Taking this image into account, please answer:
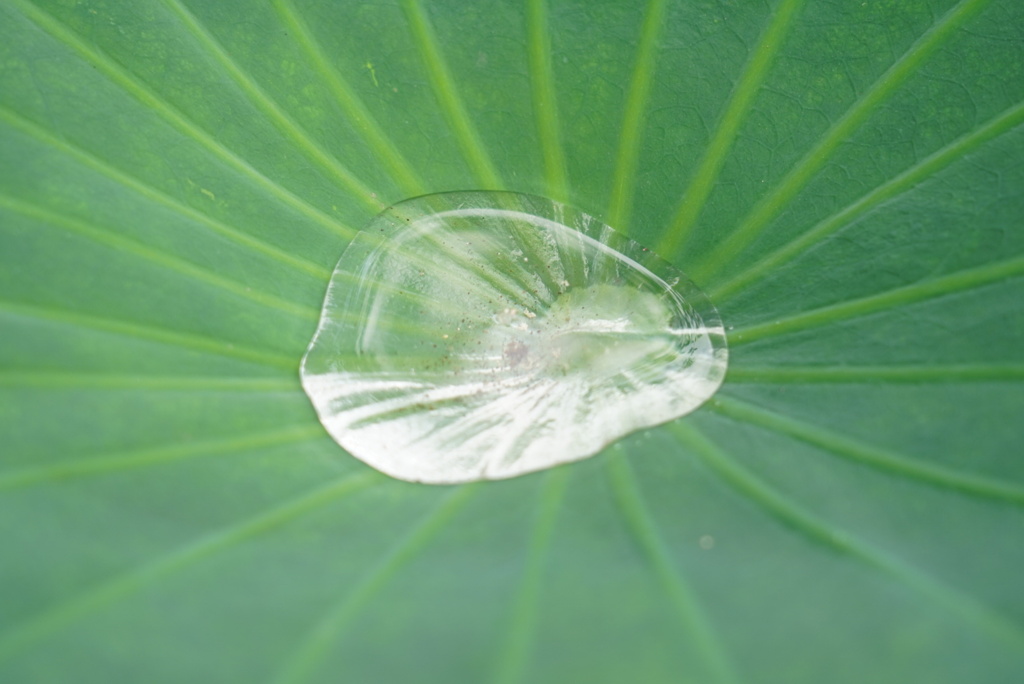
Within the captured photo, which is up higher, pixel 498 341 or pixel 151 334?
pixel 151 334

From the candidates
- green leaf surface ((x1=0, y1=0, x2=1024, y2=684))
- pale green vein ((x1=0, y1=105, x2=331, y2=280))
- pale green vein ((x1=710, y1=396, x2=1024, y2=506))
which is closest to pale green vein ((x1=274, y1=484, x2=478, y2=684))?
green leaf surface ((x1=0, y1=0, x2=1024, y2=684))

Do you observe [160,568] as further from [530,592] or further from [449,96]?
[449,96]

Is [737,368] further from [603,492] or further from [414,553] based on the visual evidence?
[414,553]

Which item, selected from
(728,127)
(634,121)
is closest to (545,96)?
(634,121)

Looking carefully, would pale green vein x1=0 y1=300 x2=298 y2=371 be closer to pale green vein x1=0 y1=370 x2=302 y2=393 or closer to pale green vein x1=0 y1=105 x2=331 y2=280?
pale green vein x1=0 y1=370 x2=302 y2=393

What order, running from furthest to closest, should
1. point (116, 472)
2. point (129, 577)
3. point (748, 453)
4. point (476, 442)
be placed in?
1. point (476, 442)
2. point (748, 453)
3. point (116, 472)
4. point (129, 577)

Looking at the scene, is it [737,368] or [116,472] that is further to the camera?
[737,368]

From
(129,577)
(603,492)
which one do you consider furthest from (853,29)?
(129,577)
